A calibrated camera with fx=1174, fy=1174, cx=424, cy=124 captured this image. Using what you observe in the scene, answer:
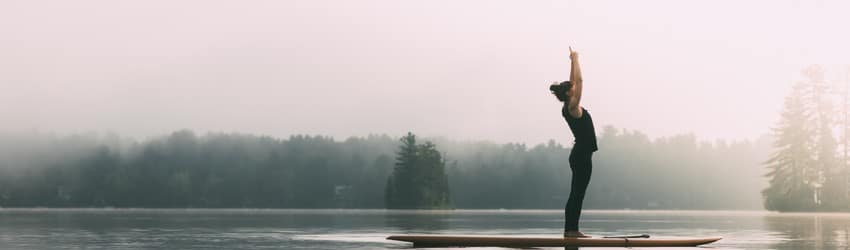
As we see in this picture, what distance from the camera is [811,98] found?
8975cm

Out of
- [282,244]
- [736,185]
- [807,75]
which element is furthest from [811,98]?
[736,185]

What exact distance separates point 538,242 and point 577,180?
1.29 meters

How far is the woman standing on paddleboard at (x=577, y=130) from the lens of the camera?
1875cm

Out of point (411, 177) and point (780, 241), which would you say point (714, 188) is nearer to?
point (411, 177)

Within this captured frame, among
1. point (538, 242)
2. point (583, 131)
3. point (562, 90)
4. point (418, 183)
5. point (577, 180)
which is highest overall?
point (418, 183)

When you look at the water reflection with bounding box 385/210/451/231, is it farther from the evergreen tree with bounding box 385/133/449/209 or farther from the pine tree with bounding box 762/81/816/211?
the evergreen tree with bounding box 385/133/449/209

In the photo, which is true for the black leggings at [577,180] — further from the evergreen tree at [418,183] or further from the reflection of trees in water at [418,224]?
the evergreen tree at [418,183]

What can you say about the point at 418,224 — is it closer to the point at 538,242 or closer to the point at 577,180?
the point at 577,180

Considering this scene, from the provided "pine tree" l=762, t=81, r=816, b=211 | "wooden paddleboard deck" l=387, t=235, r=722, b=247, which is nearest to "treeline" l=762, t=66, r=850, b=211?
"pine tree" l=762, t=81, r=816, b=211

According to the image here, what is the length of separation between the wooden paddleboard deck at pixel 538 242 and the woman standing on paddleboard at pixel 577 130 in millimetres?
419

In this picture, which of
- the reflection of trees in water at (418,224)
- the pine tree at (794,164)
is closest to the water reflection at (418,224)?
the reflection of trees in water at (418,224)

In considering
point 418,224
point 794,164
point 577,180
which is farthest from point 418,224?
point 794,164

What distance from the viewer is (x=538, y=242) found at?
1897cm

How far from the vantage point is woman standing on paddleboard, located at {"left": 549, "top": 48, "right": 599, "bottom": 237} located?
61.5 feet
